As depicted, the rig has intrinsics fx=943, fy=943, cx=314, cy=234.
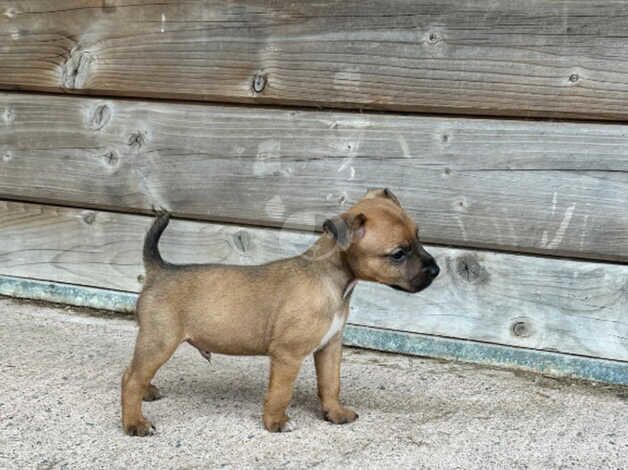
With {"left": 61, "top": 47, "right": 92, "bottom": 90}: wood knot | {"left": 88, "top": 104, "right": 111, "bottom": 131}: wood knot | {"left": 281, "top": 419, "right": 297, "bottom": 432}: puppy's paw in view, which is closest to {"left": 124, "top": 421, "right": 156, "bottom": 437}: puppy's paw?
{"left": 281, "top": 419, "right": 297, "bottom": 432}: puppy's paw

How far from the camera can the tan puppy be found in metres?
3.44

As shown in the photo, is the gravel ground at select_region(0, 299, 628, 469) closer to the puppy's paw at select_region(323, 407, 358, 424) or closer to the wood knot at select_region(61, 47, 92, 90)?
the puppy's paw at select_region(323, 407, 358, 424)

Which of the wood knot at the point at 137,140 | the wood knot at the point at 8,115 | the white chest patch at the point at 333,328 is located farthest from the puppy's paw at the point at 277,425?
the wood knot at the point at 8,115

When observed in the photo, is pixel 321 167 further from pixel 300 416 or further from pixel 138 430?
pixel 138 430

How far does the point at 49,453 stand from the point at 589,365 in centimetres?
242

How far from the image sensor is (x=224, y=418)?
12.3ft

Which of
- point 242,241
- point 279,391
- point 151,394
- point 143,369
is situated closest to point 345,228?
point 279,391

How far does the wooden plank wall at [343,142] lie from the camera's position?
13.8ft

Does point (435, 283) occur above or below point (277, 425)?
above

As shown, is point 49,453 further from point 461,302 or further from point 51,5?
point 51,5

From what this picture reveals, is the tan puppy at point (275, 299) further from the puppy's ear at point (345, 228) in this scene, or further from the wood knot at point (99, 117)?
the wood knot at point (99, 117)

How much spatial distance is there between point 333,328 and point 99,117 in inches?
84.4

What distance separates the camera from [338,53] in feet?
14.8

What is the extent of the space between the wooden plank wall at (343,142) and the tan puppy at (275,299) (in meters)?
0.87
